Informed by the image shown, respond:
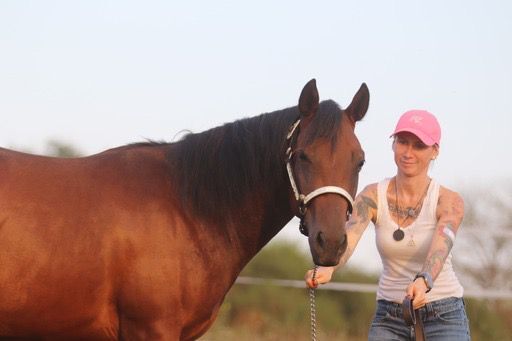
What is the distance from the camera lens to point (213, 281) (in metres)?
4.49

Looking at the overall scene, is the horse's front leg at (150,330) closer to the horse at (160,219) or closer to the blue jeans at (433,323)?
the horse at (160,219)

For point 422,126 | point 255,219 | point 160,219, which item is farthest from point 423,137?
point 160,219

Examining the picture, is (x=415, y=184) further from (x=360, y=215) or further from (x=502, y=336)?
(x=502, y=336)

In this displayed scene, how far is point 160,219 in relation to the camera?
4453mm

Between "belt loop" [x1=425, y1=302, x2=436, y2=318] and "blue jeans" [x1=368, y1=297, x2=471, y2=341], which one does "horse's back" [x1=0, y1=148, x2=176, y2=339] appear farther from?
"belt loop" [x1=425, y1=302, x2=436, y2=318]

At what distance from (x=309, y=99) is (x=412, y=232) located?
903 millimetres

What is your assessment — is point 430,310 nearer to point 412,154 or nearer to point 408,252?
point 408,252

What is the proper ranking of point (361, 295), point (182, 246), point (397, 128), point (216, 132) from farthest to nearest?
point (361, 295), point (216, 132), point (182, 246), point (397, 128)

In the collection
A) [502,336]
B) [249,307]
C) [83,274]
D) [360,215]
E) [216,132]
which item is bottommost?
[249,307]

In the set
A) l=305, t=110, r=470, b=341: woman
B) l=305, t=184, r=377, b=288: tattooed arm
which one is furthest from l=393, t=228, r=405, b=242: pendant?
l=305, t=184, r=377, b=288: tattooed arm

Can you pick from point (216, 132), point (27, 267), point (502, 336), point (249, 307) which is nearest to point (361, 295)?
point (249, 307)

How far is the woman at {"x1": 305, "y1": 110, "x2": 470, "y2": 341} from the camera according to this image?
13.3ft

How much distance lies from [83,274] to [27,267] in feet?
0.96

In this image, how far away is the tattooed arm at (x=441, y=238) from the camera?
3.80 m
